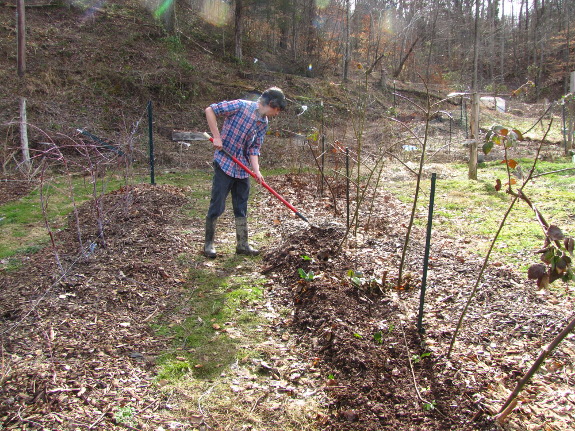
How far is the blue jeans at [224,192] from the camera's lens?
14.1 feet

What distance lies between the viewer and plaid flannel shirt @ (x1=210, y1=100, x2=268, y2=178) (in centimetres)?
417

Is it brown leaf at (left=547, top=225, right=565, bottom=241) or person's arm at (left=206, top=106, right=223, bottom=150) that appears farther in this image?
person's arm at (left=206, top=106, right=223, bottom=150)

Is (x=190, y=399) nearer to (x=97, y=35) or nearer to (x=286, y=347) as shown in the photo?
(x=286, y=347)

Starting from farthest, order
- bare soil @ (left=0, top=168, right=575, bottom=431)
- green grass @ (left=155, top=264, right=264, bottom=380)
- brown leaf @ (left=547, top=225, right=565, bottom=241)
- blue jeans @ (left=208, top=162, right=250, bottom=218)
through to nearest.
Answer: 1. blue jeans @ (left=208, top=162, right=250, bottom=218)
2. green grass @ (left=155, top=264, right=264, bottom=380)
3. bare soil @ (left=0, top=168, right=575, bottom=431)
4. brown leaf @ (left=547, top=225, right=565, bottom=241)

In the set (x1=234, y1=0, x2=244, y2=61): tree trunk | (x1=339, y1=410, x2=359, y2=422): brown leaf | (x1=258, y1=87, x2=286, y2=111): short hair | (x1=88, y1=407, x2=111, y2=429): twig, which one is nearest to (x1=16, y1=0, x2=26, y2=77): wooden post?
(x1=234, y1=0, x2=244, y2=61): tree trunk

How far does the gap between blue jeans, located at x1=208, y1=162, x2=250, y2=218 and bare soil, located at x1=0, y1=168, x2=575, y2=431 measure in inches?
24.3

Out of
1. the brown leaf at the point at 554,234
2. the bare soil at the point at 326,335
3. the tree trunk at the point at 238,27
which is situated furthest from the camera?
the tree trunk at the point at 238,27

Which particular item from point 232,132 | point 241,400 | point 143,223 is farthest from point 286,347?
point 143,223

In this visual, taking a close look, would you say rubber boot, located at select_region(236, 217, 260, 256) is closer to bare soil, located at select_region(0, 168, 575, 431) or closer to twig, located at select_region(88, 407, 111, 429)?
bare soil, located at select_region(0, 168, 575, 431)

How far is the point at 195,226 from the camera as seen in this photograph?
5.72 metres

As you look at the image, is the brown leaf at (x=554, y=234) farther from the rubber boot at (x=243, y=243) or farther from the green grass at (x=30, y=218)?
the green grass at (x=30, y=218)

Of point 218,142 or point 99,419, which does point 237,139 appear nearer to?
point 218,142

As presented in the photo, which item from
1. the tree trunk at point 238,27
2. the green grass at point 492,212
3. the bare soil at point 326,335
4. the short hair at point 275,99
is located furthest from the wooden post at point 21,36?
the short hair at point 275,99

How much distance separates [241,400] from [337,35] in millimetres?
28449
